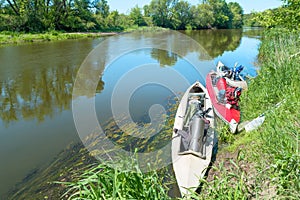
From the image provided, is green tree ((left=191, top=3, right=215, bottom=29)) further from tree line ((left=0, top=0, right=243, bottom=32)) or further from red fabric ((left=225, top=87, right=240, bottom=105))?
red fabric ((left=225, top=87, right=240, bottom=105))

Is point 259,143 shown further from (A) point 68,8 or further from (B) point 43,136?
(A) point 68,8

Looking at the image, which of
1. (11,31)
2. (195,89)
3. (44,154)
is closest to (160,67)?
(195,89)

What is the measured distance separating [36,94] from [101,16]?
3559cm

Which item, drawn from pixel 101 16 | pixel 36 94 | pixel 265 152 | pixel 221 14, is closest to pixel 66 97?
pixel 36 94

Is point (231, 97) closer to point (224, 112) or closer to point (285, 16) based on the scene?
point (224, 112)

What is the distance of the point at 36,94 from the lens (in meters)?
9.41

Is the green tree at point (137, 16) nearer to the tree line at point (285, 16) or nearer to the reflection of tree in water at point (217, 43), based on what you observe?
the reflection of tree in water at point (217, 43)

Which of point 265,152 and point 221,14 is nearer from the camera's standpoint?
point 265,152

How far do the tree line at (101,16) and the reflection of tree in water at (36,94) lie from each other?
20324mm

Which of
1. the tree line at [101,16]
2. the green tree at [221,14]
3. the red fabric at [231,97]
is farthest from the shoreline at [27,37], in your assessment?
the green tree at [221,14]

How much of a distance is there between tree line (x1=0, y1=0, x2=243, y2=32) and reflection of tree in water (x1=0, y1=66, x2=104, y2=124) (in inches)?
800

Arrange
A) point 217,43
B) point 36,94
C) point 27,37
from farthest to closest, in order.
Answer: point 217,43, point 27,37, point 36,94

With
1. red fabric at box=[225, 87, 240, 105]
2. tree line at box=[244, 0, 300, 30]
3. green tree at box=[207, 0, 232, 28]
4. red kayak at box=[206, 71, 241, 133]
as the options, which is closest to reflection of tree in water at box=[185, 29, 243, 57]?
tree line at box=[244, 0, 300, 30]

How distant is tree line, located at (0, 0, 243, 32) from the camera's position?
29.8 metres
